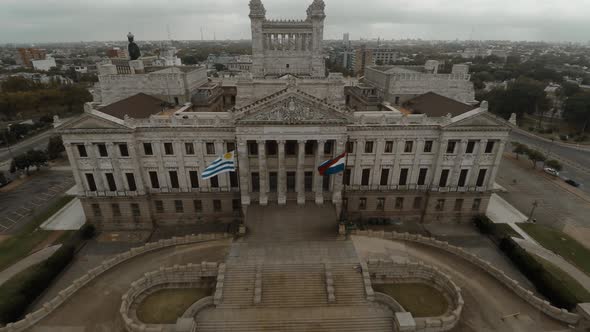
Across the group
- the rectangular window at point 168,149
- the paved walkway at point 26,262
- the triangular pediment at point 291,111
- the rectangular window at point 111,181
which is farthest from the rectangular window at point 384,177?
the paved walkway at point 26,262

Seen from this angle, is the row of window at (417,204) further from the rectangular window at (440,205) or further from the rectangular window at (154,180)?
the rectangular window at (154,180)

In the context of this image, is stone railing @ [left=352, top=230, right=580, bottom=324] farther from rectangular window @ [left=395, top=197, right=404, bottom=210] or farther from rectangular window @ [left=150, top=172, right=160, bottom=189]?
rectangular window @ [left=150, top=172, right=160, bottom=189]

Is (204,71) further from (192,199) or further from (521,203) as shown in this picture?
(521,203)

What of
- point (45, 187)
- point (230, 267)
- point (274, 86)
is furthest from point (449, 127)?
point (45, 187)

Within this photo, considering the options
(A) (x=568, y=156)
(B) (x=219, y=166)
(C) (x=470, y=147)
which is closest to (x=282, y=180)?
(B) (x=219, y=166)

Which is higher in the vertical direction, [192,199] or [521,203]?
[192,199]

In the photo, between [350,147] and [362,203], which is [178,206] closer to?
[350,147]
